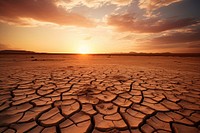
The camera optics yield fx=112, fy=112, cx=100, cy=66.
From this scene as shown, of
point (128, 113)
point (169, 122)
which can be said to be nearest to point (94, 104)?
point (128, 113)

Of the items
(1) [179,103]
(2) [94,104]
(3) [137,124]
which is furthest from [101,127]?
(1) [179,103]

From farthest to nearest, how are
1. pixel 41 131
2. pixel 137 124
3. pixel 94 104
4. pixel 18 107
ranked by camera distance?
pixel 94 104 → pixel 18 107 → pixel 137 124 → pixel 41 131

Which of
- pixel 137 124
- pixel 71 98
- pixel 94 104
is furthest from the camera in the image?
pixel 71 98

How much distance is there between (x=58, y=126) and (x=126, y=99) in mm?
1276

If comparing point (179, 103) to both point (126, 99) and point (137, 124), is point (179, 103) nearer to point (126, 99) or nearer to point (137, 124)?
point (126, 99)

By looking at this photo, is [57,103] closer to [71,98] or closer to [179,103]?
[71,98]

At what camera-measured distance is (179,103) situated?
6.61 ft

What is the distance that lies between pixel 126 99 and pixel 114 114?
600mm

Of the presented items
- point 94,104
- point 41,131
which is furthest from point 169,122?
point 41,131

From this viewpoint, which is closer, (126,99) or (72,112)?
(72,112)

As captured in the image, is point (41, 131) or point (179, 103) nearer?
point (41, 131)

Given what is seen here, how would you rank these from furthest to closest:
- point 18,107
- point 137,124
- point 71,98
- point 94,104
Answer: point 71,98 < point 94,104 < point 18,107 < point 137,124

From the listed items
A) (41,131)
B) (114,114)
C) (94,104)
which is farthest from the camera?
(94,104)

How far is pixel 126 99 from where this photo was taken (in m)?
2.13
